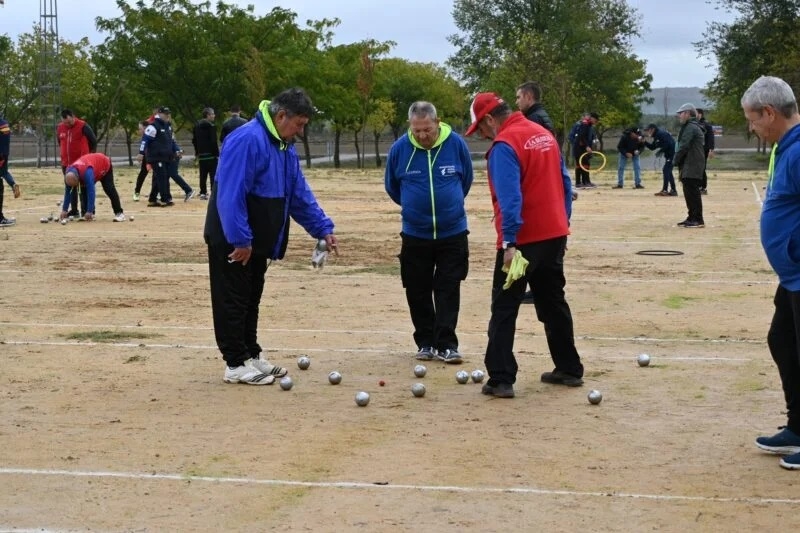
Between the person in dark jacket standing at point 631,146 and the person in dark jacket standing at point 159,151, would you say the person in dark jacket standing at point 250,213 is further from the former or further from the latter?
the person in dark jacket standing at point 631,146

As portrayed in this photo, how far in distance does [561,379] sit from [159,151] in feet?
60.0

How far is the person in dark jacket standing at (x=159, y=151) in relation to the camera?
2614 cm

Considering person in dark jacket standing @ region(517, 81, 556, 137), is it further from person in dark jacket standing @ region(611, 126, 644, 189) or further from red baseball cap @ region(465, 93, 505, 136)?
person in dark jacket standing @ region(611, 126, 644, 189)

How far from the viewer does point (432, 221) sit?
32.5 ft

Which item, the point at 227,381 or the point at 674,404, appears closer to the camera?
the point at 674,404

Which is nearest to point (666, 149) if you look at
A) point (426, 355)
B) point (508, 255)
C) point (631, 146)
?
point (631, 146)

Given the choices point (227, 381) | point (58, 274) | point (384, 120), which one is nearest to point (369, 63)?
point (384, 120)

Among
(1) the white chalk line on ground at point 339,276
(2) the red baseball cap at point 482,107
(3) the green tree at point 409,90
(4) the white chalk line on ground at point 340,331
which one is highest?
(3) the green tree at point 409,90

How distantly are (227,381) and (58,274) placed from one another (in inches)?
271

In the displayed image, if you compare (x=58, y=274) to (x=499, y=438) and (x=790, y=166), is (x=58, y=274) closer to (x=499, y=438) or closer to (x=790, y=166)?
(x=499, y=438)

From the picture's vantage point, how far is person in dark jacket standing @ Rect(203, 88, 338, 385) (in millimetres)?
8688

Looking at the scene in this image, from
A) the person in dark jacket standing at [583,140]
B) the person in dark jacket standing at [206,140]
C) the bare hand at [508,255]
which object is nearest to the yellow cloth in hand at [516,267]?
the bare hand at [508,255]

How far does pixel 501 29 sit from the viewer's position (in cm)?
8194

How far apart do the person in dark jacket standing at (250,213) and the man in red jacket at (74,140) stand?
1409 cm
